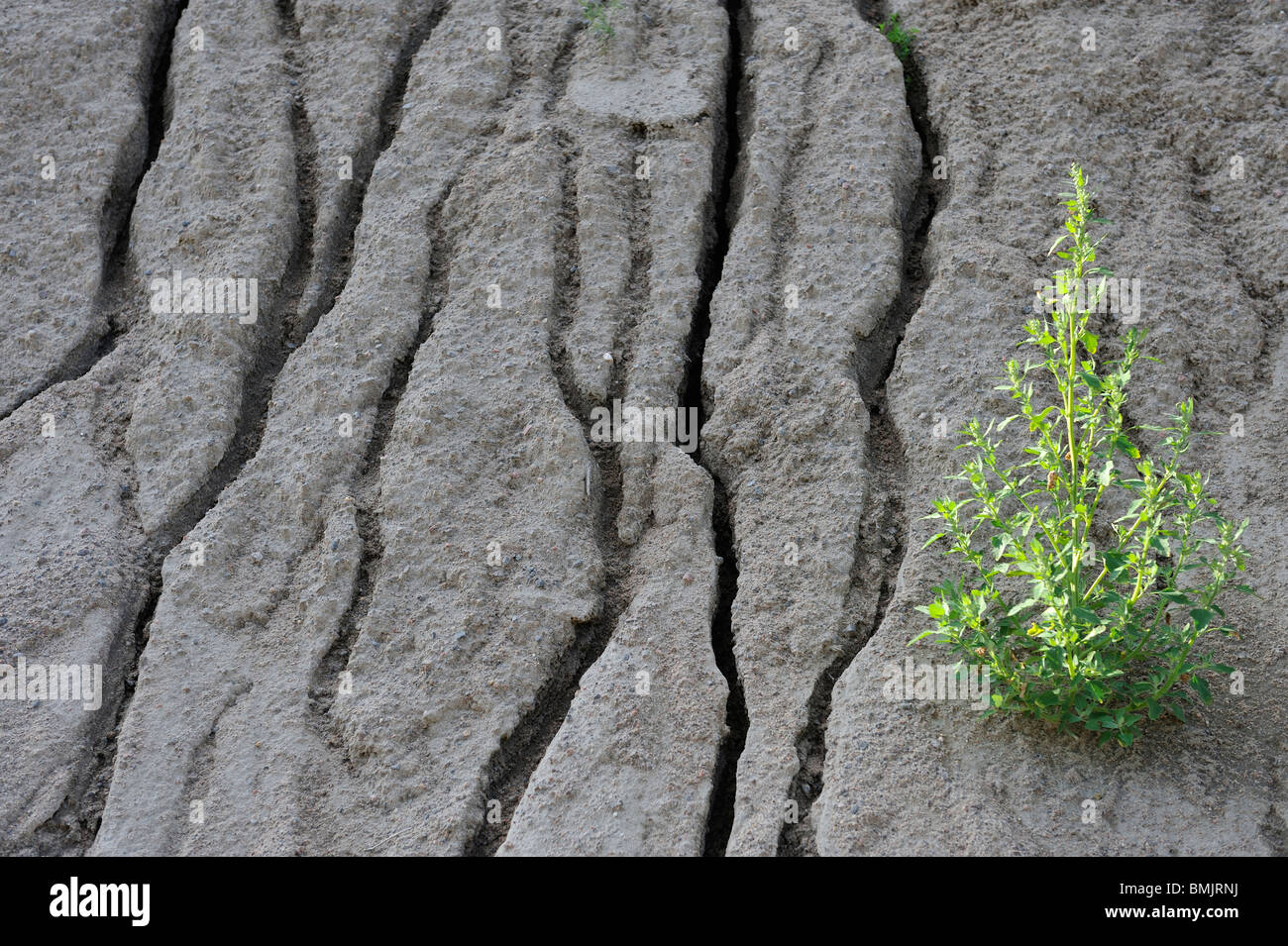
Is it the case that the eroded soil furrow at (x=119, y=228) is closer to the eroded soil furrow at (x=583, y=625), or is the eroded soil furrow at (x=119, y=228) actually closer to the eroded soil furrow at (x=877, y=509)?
the eroded soil furrow at (x=583, y=625)

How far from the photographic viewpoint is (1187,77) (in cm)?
373

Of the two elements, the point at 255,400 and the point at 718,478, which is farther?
the point at 255,400

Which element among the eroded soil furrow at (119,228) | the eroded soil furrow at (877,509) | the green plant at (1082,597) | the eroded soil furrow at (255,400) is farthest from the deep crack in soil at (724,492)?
the eroded soil furrow at (119,228)

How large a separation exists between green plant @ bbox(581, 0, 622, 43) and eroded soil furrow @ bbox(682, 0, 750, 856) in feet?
1.29

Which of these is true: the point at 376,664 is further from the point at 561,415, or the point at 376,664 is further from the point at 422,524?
the point at 561,415

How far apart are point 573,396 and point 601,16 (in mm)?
1510

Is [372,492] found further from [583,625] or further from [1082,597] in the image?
[1082,597]

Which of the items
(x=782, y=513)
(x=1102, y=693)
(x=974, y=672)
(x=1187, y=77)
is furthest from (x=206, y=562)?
(x=1187, y=77)

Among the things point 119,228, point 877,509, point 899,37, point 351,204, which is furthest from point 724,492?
point 119,228

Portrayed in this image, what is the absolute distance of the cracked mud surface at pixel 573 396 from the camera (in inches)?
102

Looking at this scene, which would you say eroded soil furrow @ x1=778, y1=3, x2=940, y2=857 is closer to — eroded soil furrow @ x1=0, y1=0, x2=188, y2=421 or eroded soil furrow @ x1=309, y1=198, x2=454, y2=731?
eroded soil furrow @ x1=309, y1=198, x2=454, y2=731

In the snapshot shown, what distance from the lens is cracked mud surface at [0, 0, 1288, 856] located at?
8.46 feet

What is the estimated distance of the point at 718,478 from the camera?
312 cm

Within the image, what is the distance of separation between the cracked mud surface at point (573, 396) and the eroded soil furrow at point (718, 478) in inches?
0.5
